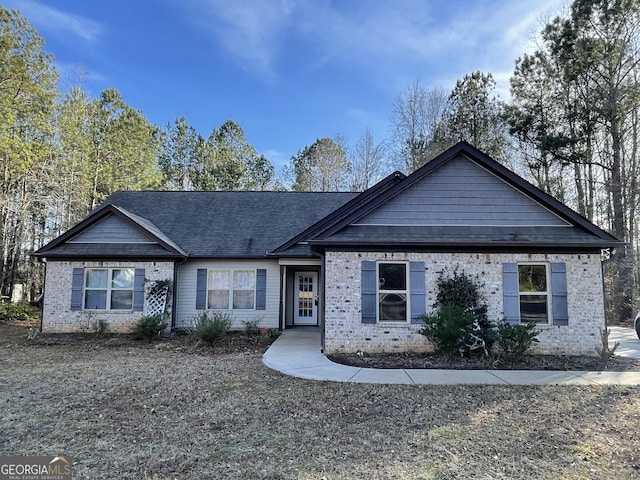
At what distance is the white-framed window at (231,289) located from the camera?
13.3 m

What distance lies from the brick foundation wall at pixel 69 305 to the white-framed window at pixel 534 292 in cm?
1057

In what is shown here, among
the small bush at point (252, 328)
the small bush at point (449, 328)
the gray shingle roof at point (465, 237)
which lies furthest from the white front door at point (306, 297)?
the small bush at point (449, 328)

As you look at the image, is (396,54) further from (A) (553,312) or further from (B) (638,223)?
(B) (638,223)

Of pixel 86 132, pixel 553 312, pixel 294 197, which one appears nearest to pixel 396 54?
pixel 294 197

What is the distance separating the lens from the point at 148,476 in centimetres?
357

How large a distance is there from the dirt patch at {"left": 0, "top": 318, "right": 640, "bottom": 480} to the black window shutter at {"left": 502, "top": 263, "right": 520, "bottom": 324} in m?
2.69

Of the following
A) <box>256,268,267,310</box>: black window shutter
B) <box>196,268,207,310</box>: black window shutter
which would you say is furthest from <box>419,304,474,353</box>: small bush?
<box>196,268,207,310</box>: black window shutter

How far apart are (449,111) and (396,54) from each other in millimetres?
12302

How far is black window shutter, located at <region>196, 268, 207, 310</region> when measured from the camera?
13.1 m

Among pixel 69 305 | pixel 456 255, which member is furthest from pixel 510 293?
pixel 69 305

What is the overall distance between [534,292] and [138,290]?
38.7 feet

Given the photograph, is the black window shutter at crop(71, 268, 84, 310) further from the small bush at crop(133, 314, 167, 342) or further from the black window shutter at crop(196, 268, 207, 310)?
the black window shutter at crop(196, 268, 207, 310)

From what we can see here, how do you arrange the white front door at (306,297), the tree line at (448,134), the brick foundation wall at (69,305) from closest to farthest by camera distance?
the brick foundation wall at (69,305)
the white front door at (306,297)
the tree line at (448,134)

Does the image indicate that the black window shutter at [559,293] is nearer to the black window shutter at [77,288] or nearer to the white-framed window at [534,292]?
the white-framed window at [534,292]
